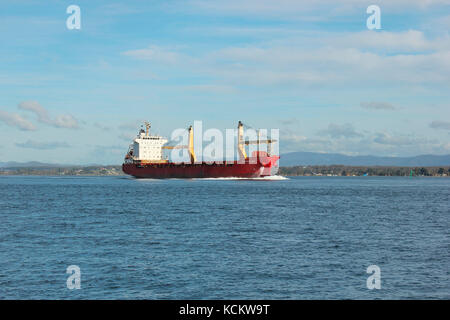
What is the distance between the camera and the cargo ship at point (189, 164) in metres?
120

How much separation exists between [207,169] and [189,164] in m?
7.33

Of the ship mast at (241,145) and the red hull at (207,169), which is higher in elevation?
the ship mast at (241,145)

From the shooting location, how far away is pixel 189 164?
12962cm

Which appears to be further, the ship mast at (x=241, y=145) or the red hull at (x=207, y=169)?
the ship mast at (x=241, y=145)

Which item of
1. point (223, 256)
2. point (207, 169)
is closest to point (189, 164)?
point (207, 169)

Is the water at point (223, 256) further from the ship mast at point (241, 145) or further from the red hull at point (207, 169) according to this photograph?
the ship mast at point (241, 145)

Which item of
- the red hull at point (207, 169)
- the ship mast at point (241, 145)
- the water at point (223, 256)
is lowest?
the water at point (223, 256)

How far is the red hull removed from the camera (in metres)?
119

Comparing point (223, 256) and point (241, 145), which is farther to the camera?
point (241, 145)

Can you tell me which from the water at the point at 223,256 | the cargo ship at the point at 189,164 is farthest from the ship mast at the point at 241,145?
the water at the point at 223,256

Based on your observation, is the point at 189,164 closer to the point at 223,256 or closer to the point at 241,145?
the point at 241,145

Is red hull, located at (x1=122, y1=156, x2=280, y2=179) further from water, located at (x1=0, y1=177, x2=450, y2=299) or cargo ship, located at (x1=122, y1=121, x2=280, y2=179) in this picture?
water, located at (x1=0, y1=177, x2=450, y2=299)

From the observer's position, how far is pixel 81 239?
1094 inches
